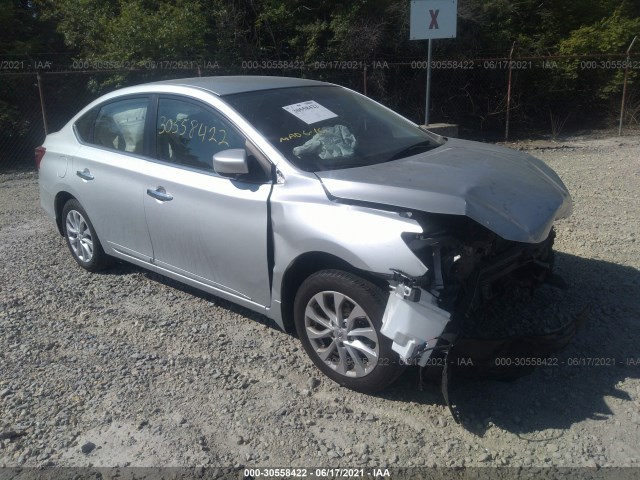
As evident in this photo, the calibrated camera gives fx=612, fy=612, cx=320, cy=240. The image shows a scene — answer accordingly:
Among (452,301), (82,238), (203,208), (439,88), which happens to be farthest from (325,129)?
(439,88)

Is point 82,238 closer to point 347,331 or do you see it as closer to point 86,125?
point 86,125

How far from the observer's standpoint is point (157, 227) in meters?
4.64

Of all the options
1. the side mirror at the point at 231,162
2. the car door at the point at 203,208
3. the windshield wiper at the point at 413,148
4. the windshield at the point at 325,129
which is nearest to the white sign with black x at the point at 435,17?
the windshield at the point at 325,129

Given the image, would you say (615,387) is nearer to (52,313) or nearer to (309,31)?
(52,313)

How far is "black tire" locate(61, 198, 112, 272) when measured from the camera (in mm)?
5574

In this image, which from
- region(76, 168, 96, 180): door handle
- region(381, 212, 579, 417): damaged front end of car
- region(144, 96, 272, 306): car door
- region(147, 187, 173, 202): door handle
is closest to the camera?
region(381, 212, 579, 417): damaged front end of car

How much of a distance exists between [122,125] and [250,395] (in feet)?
8.96

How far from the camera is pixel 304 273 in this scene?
3859 millimetres

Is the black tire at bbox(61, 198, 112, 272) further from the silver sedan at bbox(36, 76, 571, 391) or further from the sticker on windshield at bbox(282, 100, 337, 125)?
the sticker on windshield at bbox(282, 100, 337, 125)

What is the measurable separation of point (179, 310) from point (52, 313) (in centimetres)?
106

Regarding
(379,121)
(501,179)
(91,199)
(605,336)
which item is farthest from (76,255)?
(605,336)

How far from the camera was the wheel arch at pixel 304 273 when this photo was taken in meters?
3.52

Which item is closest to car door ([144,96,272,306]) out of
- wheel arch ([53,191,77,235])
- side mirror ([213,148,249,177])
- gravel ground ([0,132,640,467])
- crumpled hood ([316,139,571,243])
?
side mirror ([213,148,249,177])

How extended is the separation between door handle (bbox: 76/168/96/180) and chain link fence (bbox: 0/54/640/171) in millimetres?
6917
